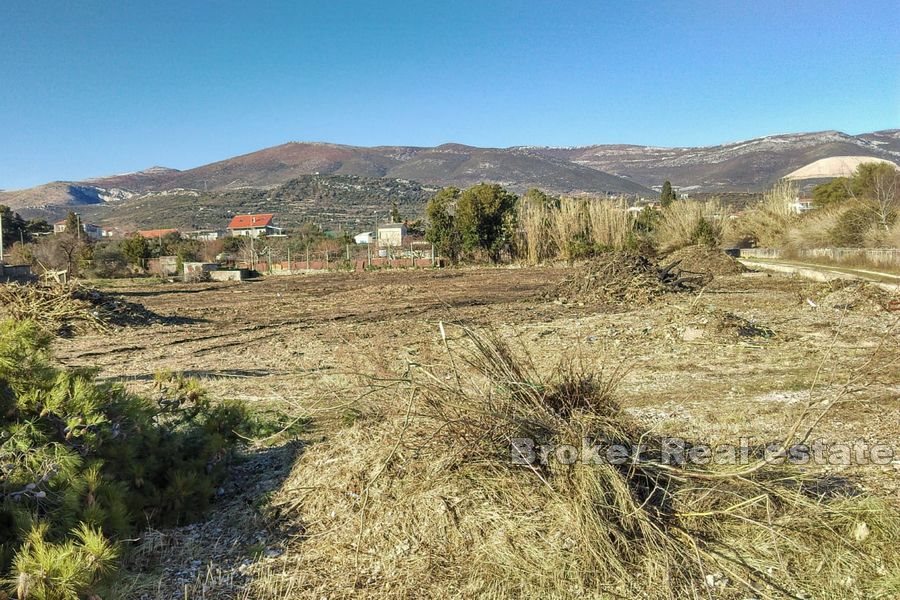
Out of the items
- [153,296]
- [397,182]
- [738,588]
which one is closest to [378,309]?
[153,296]

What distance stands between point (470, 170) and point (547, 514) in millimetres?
153367

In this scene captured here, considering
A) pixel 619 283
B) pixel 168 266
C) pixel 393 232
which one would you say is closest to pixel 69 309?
pixel 619 283

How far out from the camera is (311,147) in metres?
178

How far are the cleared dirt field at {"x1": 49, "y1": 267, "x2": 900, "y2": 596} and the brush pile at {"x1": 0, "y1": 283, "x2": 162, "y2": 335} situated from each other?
1.92 feet

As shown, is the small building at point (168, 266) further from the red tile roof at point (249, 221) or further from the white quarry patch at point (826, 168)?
the white quarry patch at point (826, 168)

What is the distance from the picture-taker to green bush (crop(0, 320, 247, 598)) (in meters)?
2.37

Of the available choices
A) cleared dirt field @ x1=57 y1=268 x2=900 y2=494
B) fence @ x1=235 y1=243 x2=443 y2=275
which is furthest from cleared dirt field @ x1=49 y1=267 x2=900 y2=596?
fence @ x1=235 y1=243 x2=443 y2=275

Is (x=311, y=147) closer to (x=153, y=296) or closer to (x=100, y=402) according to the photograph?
(x=153, y=296)

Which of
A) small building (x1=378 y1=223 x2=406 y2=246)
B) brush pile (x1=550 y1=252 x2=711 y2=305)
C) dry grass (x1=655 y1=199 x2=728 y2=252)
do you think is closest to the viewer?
brush pile (x1=550 y1=252 x2=711 y2=305)

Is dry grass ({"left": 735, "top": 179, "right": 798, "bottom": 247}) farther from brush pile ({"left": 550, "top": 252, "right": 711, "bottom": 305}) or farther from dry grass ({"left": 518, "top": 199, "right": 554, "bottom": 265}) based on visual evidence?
brush pile ({"left": 550, "top": 252, "right": 711, "bottom": 305})

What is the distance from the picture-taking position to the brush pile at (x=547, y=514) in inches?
104

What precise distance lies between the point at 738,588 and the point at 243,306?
15825 mm

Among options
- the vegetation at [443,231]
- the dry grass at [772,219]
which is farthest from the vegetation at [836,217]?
the vegetation at [443,231]

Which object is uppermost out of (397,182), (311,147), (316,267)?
(311,147)
